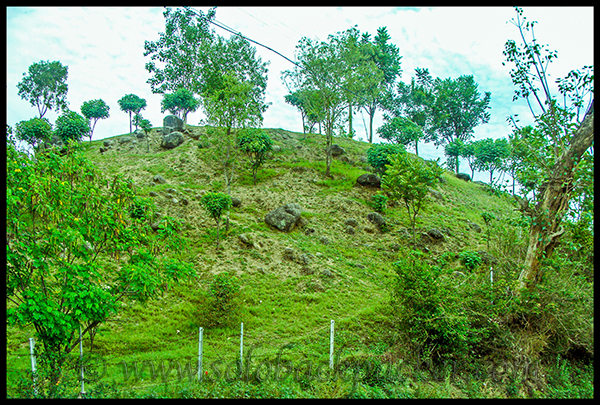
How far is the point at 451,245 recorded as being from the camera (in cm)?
1841

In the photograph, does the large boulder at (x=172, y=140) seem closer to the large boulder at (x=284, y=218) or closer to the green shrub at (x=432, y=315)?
the large boulder at (x=284, y=218)

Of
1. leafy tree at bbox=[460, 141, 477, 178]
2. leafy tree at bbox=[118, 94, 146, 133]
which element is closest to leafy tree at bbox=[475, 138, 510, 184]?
leafy tree at bbox=[460, 141, 477, 178]

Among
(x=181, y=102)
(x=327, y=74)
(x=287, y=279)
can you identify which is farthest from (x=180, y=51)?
(x=287, y=279)

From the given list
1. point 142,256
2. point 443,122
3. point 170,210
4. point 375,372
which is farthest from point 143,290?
point 443,122

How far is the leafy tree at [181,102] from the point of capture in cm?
3356

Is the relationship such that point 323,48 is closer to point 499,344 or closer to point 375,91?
point 375,91

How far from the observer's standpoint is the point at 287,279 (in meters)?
13.5

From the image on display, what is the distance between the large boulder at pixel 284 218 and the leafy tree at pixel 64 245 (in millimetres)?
10945

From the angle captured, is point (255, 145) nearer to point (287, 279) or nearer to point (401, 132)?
point (287, 279)

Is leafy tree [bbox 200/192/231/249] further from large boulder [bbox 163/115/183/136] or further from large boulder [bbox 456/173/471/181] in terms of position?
large boulder [bbox 456/173/471/181]

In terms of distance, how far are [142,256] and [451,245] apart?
1648 centimetres

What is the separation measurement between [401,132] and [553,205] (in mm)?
33280

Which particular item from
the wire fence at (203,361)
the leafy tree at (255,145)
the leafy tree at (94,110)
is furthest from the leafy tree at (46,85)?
the wire fence at (203,361)

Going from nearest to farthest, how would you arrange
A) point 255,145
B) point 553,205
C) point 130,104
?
point 553,205
point 255,145
point 130,104
